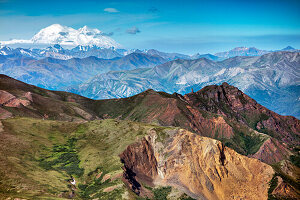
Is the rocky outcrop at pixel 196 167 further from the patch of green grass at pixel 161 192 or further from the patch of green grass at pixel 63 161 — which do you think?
the patch of green grass at pixel 63 161

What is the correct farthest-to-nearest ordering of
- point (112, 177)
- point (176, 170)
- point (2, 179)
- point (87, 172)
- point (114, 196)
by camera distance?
point (176, 170), point (87, 172), point (112, 177), point (114, 196), point (2, 179)

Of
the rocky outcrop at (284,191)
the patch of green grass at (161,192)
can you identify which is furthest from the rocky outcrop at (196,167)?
the rocky outcrop at (284,191)

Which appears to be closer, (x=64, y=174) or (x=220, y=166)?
(x=64, y=174)

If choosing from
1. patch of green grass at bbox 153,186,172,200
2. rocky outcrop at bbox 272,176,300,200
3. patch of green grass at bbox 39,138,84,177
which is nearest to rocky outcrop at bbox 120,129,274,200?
patch of green grass at bbox 153,186,172,200

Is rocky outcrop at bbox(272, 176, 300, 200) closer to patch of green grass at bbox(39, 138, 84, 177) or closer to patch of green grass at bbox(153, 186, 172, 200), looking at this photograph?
patch of green grass at bbox(153, 186, 172, 200)

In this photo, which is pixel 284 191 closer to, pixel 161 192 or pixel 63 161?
pixel 161 192

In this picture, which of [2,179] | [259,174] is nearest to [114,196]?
[2,179]

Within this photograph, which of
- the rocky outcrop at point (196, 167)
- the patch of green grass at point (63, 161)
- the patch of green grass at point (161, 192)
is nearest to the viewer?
the patch of green grass at point (161, 192)

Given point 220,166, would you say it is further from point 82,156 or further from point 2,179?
point 2,179

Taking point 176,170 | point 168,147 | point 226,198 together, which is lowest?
point 226,198
